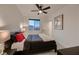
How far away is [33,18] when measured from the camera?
4.32 feet

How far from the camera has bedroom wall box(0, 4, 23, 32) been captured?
1215 millimetres

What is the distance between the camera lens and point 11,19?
4.34 feet

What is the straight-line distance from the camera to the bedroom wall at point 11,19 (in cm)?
121

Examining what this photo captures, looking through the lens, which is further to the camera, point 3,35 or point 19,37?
point 19,37

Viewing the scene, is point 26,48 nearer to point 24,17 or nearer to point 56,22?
point 24,17

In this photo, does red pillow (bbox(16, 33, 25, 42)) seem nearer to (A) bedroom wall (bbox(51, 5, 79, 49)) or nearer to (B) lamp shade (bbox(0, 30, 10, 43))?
(B) lamp shade (bbox(0, 30, 10, 43))

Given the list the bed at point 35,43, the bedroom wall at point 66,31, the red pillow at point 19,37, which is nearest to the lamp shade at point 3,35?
the red pillow at point 19,37

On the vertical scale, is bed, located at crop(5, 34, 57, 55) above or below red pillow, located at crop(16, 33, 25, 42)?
below

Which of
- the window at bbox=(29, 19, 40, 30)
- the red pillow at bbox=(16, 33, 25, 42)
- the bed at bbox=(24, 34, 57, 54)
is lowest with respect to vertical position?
the bed at bbox=(24, 34, 57, 54)

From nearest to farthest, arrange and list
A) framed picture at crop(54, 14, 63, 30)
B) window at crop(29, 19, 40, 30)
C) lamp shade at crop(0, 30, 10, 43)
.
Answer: lamp shade at crop(0, 30, 10, 43), window at crop(29, 19, 40, 30), framed picture at crop(54, 14, 63, 30)

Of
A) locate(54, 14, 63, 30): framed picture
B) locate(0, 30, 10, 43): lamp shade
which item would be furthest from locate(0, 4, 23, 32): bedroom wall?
locate(54, 14, 63, 30): framed picture

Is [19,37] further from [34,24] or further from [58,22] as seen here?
[58,22]

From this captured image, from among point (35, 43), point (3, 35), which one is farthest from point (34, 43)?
point (3, 35)

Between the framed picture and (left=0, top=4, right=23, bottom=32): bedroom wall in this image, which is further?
the framed picture
